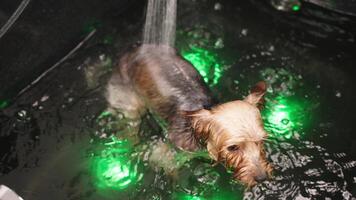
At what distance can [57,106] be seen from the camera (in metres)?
5.11

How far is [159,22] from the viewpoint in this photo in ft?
17.4

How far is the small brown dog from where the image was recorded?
3.71 m

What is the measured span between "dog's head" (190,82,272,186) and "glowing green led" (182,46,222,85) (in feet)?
4.72

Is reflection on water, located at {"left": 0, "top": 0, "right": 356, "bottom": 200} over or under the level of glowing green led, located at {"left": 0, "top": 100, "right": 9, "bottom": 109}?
under

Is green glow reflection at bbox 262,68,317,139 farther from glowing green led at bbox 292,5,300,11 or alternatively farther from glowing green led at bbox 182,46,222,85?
glowing green led at bbox 292,5,300,11

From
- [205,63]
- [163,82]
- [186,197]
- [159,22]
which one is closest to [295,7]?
[205,63]

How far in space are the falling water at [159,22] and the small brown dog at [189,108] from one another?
0.46 m

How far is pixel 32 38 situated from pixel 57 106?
809mm

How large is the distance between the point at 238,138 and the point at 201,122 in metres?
0.45

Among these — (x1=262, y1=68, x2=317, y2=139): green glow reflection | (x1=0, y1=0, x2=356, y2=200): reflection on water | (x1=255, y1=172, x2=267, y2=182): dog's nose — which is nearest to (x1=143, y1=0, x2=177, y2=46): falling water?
(x1=0, y1=0, x2=356, y2=200): reflection on water

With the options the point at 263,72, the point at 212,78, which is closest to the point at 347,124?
the point at 263,72

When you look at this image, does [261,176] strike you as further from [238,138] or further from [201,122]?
[201,122]

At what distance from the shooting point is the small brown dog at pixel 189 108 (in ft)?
12.2

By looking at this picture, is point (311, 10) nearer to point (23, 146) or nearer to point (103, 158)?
point (103, 158)
